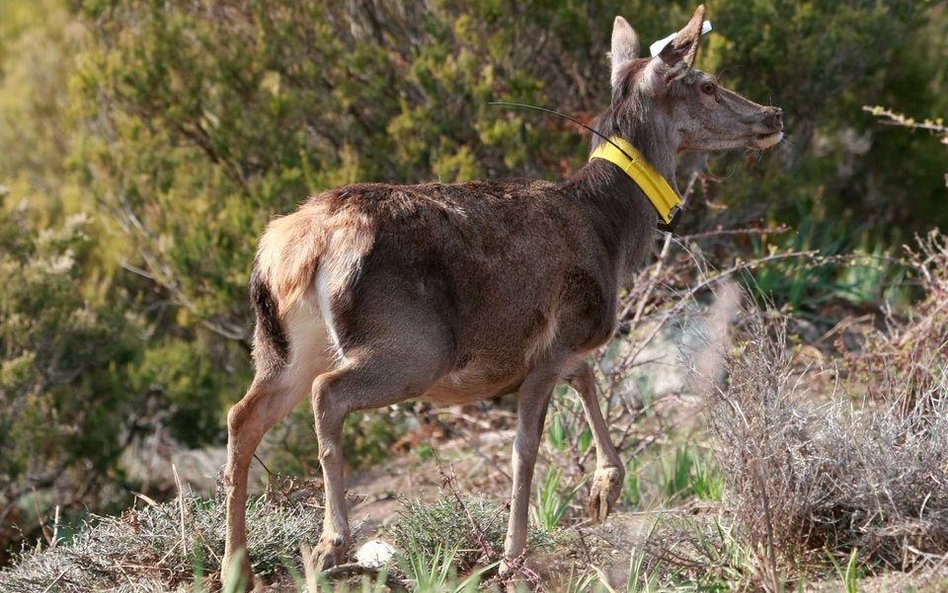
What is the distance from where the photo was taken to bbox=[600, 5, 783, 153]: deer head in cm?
638

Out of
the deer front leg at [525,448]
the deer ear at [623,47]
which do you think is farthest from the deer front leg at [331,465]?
the deer ear at [623,47]

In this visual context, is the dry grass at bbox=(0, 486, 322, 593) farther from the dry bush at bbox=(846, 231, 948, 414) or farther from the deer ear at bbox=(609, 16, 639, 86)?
the dry bush at bbox=(846, 231, 948, 414)

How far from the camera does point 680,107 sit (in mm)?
6508

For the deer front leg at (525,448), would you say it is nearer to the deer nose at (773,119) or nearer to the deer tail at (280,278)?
the deer tail at (280,278)

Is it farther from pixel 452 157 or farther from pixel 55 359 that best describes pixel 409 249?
pixel 55 359

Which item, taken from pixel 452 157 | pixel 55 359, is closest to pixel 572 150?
pixel 452 157

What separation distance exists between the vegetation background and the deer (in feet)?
11.3

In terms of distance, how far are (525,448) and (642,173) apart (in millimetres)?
1527

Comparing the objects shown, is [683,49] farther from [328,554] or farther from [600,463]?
[328,554]

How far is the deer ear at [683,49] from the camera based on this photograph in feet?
20.6

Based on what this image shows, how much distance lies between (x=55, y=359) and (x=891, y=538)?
278 inches

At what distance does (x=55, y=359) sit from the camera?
1038cm

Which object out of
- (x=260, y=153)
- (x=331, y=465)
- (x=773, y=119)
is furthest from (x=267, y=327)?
(x=260, y=153)

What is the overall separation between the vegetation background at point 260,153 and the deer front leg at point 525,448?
412cm
